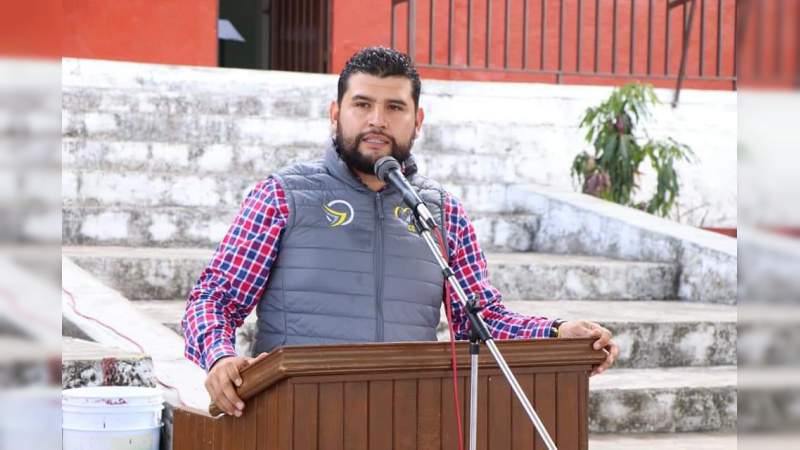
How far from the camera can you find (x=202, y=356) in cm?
269

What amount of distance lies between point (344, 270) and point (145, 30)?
6727 millimetres

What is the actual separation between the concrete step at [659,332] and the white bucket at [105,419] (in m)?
1.64

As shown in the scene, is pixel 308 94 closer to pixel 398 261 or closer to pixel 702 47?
pixel 702 47

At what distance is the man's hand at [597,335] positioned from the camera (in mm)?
2510

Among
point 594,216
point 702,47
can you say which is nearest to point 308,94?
point 594,216

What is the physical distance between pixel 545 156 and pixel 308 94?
1.72 metres

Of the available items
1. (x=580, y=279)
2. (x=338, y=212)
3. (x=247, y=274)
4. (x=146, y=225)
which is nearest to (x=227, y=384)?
(x=247, y=274)

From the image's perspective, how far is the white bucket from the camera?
378 centimetres

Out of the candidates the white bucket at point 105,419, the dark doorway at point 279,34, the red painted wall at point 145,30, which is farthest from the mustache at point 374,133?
the dark doorway at point 279,34

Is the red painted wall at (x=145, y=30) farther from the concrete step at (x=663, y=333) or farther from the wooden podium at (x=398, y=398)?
the wooden podium at (x=398, y=398)

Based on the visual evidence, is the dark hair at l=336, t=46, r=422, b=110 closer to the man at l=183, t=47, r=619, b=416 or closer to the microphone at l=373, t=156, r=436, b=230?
the man at l=183, t=47, r=619, b=416

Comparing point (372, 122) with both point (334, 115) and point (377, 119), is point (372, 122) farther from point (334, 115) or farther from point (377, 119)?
point (334, 115)

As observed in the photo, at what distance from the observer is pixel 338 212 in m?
3.00

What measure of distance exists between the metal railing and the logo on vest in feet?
21.1
